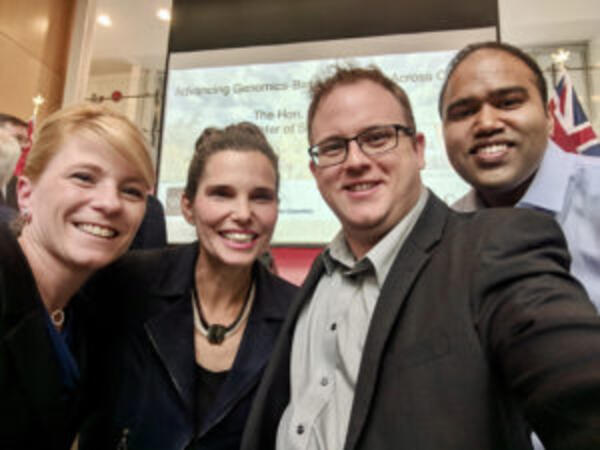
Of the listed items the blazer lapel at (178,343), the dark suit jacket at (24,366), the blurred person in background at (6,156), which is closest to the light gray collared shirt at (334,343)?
the blazer lapel at (178,343)

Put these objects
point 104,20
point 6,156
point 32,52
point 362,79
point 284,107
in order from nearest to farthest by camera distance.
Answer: point 362,79 → point 6,156 → point 284,107 → point 32,52 → point 104,20

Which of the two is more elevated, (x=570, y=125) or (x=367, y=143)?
(x=570, y=125)

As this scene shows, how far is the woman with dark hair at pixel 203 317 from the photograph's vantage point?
1.25m

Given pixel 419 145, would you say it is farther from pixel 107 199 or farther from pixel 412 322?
pixel 107 199

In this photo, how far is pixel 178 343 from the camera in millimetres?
1341

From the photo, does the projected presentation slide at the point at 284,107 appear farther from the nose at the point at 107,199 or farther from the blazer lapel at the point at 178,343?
the nose at the point at 107,199

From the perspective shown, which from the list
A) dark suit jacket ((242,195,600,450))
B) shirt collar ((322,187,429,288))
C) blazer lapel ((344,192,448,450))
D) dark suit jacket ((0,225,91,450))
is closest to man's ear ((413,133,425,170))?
shirt collar ((322,187,429,288))

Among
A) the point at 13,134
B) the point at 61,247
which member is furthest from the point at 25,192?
the point at 13,134

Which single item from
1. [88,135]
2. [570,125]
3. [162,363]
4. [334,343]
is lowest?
[162,363]

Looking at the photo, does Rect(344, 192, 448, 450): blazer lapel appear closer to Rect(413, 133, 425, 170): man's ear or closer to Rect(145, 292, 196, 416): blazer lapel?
Rect(413, 133, 425, 170): man's ear

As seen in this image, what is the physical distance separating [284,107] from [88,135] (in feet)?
7.78

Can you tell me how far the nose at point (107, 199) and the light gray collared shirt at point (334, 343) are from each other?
0.60m

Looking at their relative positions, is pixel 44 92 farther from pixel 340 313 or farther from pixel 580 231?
pixel 580 231

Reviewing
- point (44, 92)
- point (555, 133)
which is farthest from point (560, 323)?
point (44, 92)
